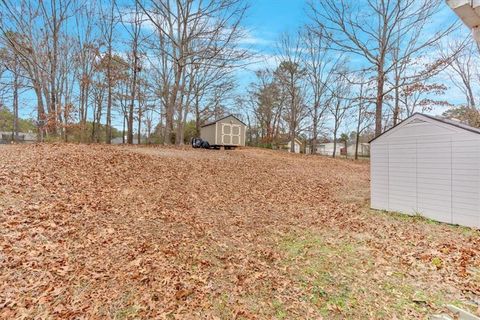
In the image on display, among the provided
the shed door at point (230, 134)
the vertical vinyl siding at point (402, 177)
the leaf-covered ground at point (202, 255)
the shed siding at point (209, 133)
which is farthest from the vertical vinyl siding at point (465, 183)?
the shed siding at point (209, 133)

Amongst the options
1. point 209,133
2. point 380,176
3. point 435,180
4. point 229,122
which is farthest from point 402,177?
point 209,133

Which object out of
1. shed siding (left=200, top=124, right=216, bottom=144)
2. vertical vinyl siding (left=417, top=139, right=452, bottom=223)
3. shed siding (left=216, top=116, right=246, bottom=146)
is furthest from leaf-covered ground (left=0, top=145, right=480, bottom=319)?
shed siding (left=200, top=124, right=216, bottom=144)

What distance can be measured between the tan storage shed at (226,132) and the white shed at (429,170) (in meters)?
11.7

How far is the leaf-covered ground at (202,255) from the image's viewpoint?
2.88 m

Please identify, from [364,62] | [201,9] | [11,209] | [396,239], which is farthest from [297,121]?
[11,209]

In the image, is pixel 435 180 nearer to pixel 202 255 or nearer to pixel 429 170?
pixel 429 170

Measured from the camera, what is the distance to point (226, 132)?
1791 cm

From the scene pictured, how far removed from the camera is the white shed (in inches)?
211

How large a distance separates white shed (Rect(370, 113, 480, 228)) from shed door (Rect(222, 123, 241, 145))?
11.7 m

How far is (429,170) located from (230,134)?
1318cm

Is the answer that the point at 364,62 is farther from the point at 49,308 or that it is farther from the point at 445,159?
the point at 49,308

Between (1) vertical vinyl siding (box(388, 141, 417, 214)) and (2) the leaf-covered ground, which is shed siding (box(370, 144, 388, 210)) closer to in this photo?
(1) vertical vinyl siding (box(388, 141, 417, 214))

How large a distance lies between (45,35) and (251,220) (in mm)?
14898

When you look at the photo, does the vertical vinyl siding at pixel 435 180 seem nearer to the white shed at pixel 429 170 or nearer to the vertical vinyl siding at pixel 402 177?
the white shed at pixel 429 170
